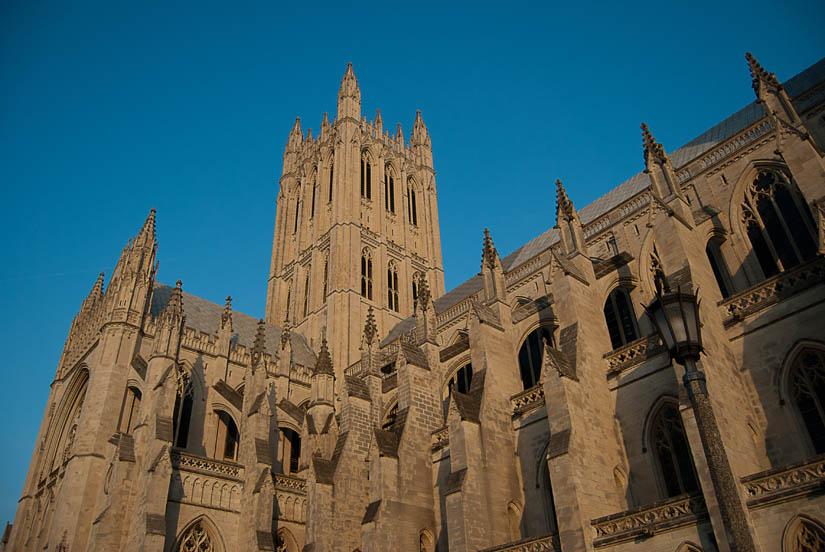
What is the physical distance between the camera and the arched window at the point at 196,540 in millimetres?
18797

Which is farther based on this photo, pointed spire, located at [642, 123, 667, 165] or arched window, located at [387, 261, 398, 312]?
arched window, located at [387, 261, 398, 312]

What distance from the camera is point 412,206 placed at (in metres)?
46.1

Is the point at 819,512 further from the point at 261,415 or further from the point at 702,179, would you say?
the point at 261,415

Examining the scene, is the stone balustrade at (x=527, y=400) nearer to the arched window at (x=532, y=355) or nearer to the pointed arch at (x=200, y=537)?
the arched window at (x=532, y=355)

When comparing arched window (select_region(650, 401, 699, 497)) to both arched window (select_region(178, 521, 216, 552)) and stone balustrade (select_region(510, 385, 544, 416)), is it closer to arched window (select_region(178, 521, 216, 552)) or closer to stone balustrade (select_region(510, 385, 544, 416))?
stone balustrade (select_region(510, 385, 544, 416))

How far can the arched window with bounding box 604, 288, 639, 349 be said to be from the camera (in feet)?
62.6

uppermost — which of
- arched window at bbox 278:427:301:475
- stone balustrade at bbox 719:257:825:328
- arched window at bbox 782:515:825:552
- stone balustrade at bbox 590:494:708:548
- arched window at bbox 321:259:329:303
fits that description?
arched window at bbox 321:259:329:303

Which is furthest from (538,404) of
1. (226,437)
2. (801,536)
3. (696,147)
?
(226,437)

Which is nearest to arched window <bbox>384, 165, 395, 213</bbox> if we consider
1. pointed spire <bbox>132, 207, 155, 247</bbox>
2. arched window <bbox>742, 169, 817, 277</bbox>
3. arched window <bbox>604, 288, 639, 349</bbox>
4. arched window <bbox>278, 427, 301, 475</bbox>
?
pointed spire <bbox>132, 207, 155, 247</bbox>

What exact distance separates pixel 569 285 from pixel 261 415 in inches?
467

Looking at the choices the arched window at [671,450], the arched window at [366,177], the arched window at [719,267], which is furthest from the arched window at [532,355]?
the arched window at [366,177]

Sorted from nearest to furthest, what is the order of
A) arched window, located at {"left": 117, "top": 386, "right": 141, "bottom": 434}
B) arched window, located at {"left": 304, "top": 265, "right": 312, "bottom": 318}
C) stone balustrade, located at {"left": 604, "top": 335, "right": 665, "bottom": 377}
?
stone balustrade, located at {"left": 604, "top": 335, "right": 665, "bottom": 377} < arched window, located at {"left": 117, "top": 386, "right": 141, "bottom": 434} < arched window, located at {"left": 304, "top": 265, "right": 312, "bottom": 318}

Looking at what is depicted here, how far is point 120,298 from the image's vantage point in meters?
25.7

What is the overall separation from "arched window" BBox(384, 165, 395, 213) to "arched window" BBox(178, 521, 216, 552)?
90.7ft
